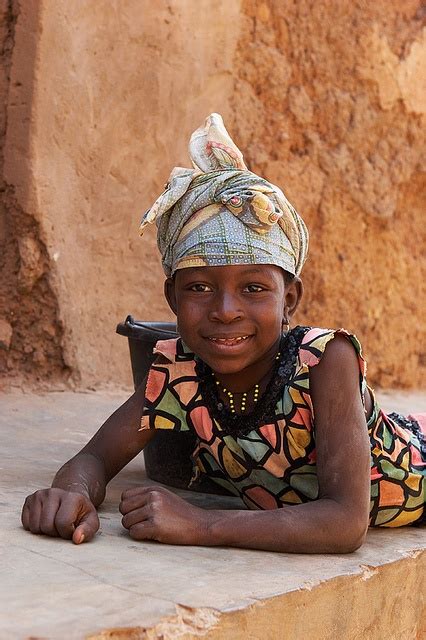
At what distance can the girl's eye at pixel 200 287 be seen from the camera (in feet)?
8.16

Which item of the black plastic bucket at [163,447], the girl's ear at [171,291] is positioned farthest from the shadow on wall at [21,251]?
the girl's ear at [171,291]

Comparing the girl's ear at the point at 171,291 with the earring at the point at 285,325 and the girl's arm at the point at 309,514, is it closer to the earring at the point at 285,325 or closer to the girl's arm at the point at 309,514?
the earring at the point at 285,325

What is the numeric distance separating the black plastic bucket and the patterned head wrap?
537 mm

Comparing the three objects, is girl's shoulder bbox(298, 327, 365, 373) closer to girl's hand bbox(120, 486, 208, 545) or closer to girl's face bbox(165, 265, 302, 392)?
girl's face bbox(165, 265, 302, 392)

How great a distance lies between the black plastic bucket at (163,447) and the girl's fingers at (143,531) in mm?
817

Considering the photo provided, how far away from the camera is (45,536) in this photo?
7.28ft

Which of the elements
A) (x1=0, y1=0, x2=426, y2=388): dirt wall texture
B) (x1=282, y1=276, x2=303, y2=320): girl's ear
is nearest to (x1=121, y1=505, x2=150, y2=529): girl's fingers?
(x1=282, y1=276, x2=303, y2=320): girl's ear

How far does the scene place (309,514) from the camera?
2.25 m

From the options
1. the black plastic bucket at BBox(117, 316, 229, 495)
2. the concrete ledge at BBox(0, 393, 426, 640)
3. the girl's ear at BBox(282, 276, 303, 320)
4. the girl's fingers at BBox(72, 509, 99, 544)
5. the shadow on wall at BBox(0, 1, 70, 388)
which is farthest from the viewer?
the shadow on wall at BBox(0, 1, 70, 388)

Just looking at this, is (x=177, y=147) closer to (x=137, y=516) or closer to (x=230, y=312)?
(x=230, y=312)

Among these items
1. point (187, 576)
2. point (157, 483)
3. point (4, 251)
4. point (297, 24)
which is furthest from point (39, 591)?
point (297, 24)

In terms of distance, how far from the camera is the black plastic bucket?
10.2 ft

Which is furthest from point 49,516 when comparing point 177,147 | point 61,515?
point 177,147

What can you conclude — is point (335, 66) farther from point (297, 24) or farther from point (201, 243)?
point (201, 243)
